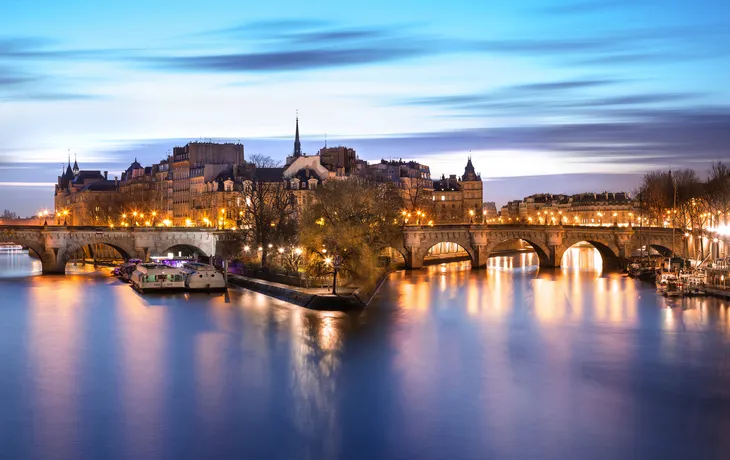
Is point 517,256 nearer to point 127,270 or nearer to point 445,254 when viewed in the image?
point 445,254

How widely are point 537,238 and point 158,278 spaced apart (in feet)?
122

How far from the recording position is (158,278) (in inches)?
2287

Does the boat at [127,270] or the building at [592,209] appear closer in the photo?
the boat at [127,270]

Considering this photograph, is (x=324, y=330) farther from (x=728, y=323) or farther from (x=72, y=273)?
(x=72, y=273)

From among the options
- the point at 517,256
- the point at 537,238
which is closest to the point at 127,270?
the point at 537,238

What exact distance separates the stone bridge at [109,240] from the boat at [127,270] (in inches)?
80.3

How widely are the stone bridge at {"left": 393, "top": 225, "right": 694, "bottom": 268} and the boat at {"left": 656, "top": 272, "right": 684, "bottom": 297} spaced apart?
22.6 metres

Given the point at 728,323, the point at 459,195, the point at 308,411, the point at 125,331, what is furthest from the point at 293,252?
the point at 459,195

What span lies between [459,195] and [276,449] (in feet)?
397

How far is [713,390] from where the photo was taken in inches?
1155

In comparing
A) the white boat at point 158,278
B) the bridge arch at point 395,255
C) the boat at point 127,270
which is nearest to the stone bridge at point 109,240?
the boat at point 127,270

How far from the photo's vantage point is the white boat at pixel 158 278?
57.7 m

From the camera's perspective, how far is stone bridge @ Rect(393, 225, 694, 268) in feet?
254

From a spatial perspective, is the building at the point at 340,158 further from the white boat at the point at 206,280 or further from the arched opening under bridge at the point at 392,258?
the white boat at the point at 206,280
